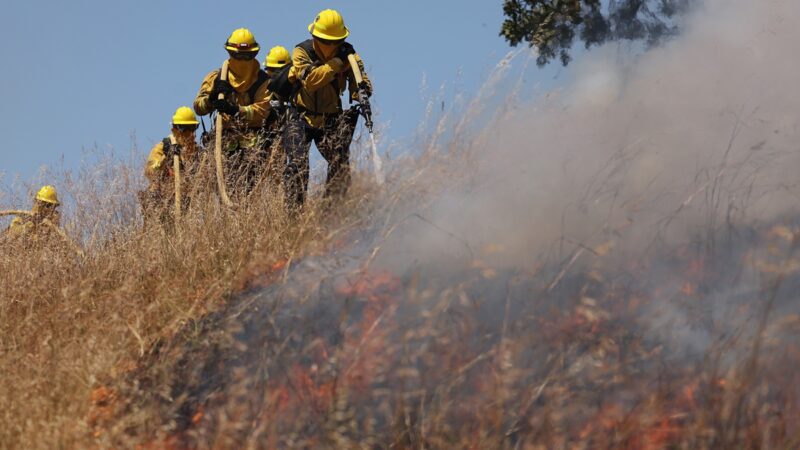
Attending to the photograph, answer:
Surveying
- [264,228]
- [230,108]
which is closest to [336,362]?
[264,228]

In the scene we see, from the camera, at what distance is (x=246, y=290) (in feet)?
14.0

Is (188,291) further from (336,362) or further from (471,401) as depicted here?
(471,401)

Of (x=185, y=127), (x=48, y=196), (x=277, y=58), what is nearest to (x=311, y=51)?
(x=277, y=58)

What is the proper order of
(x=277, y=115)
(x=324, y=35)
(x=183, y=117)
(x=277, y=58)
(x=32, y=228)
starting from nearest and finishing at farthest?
(x=324, y=35), (x=277, y=115), (x=32, y=228), (x=277, y=58), (x=183, y=117)

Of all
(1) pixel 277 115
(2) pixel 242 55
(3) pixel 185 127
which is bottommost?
(1) pixel 277 115

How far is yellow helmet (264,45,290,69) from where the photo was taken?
8500 mm

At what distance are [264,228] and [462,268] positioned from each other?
150cm

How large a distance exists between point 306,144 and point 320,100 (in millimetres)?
271

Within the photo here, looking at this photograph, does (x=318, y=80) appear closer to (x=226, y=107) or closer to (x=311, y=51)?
(x=311, y=51)

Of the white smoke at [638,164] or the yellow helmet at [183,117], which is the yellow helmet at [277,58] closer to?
the yellow helmet at [183,117]

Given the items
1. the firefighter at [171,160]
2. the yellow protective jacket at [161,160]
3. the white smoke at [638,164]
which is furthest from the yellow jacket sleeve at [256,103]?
the white smoke at [638,164]

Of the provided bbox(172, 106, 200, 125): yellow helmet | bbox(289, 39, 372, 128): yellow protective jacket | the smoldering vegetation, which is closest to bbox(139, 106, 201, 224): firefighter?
bbox(172, 106, 200, 125): yellow helmet

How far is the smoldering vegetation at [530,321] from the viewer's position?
311cm

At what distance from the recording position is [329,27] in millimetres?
6551
